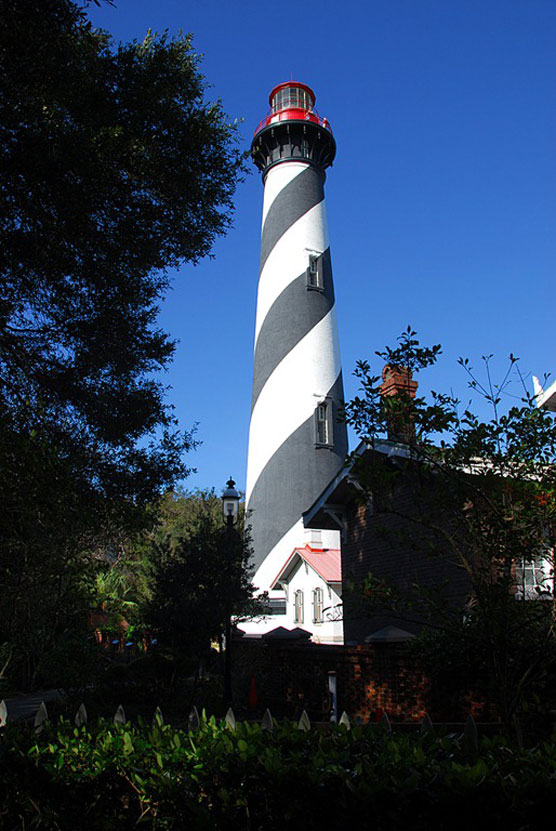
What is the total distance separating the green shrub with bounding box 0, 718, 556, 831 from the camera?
3285 mm

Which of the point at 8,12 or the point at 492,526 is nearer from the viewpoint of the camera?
the point at 492,526

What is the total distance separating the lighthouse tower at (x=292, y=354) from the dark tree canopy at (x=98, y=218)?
11788 millimetres

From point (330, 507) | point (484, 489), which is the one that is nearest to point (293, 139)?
point (330, 507)

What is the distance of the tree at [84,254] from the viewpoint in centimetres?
966

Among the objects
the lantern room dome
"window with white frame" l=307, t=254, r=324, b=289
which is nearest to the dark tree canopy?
"window with white frame" l=307, t=254, r=324, b=289

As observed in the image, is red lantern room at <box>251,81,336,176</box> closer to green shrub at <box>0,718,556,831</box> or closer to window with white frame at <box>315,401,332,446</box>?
window with white frame at <box>315,401,332,446</box>

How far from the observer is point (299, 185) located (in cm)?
2923

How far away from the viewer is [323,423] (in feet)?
85.0

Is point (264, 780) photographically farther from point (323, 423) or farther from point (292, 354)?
point (292, 354)

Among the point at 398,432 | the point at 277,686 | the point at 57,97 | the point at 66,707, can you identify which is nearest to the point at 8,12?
the point at 57,97

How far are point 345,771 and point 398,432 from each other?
10.6 ft

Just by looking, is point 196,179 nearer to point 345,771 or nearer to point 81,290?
point 81,290

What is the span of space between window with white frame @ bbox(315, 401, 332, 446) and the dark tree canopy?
42.3 ft

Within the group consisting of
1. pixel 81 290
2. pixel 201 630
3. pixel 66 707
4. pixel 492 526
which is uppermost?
pixel 81 290
